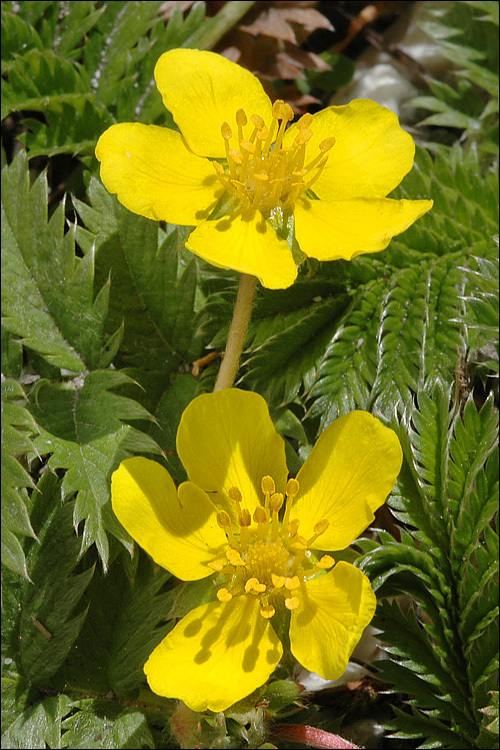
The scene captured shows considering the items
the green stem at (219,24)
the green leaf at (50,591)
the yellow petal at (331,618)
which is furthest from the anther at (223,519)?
the green stem at (219,24)

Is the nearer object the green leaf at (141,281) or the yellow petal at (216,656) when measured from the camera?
the yellow petal at (216,656)

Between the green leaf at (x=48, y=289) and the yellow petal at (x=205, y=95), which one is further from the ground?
the yellow petal at (x=205, y=95)

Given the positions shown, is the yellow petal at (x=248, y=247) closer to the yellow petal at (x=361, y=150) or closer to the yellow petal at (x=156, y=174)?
the yellow petal at (x=156, y=174)

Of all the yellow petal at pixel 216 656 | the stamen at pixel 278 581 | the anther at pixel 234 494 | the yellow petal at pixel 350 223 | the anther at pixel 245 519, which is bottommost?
the yellow petal at pixel 216 656

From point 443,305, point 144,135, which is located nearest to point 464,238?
point 443,305

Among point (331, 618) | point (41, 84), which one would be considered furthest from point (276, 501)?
point (41, 84)

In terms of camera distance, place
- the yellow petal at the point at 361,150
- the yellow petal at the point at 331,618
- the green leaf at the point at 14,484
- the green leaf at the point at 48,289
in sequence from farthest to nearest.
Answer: the green leaf at the point at 48,289 → the yellow petal at the point at 361,150 → the green leaf at the point at 14,484 → the yellow petal at the point at 331,618

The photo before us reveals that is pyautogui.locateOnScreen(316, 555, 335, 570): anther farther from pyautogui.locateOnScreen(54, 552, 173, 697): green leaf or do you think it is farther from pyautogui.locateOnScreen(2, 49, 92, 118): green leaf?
pyautogui.locateOnScreen(2, 49, 92, 118): green leaf

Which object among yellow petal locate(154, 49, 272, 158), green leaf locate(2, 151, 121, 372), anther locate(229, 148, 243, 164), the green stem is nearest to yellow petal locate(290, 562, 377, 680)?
green leaf locate(2, 151, 121, 372)
